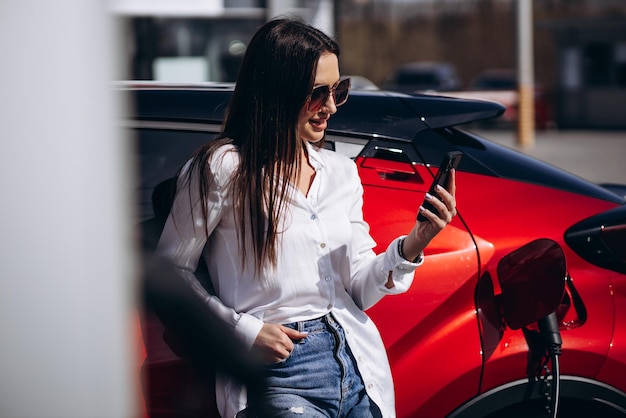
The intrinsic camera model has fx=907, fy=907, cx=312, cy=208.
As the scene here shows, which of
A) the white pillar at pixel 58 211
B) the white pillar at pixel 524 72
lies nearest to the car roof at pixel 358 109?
the white pillar at pixel 58 211

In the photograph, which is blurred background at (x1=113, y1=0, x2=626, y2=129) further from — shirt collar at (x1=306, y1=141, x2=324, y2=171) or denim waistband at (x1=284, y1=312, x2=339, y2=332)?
denim waistband at (x1=284, y1=312, x2=339, y2=332)

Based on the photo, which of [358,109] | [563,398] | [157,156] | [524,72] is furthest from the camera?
[524,72]

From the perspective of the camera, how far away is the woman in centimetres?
198

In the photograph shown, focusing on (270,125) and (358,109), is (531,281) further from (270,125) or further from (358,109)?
(270,125)

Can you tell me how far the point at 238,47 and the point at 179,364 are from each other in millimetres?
10793

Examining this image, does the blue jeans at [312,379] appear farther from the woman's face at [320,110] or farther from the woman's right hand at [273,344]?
the woman's face at [320,110]

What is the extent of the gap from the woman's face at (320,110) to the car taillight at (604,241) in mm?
908

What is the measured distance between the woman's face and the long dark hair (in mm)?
15

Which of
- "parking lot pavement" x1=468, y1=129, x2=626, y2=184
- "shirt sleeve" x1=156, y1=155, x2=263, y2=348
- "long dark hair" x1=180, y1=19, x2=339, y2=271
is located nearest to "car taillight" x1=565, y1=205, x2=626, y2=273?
"long dark hair" x1=180, y1=19, x2=339, y2=271

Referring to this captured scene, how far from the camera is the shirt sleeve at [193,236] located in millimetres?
1988

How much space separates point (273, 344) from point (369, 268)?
300 mm

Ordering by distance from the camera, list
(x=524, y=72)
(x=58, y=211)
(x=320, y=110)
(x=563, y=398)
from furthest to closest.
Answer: (x=524, y=72)
(x=563, y=398)
(x=320, y=110)
(x=58, y=211)

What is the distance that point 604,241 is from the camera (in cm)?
256

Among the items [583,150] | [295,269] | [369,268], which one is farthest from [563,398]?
[583,150]
